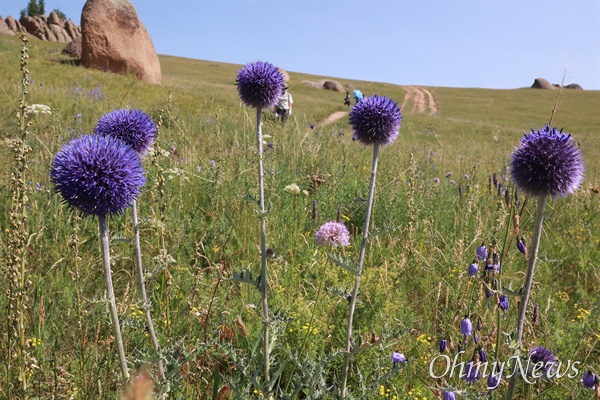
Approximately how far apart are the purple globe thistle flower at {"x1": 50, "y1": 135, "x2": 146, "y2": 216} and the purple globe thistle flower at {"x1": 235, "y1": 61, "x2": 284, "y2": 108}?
1211 millimetres

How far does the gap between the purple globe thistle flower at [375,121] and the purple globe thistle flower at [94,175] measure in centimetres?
143

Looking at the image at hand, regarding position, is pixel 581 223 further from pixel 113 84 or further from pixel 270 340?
pixel 113 84

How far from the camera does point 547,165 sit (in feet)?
6.25

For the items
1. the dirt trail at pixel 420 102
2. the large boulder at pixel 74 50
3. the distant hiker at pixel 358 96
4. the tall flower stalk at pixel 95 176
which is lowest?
the dirt trail at pixel 420 102

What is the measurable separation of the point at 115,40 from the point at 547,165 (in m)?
25.0

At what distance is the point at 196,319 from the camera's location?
2930mm

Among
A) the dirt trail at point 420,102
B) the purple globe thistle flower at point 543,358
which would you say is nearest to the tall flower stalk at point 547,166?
the purple globe thistle flower at point 543,358

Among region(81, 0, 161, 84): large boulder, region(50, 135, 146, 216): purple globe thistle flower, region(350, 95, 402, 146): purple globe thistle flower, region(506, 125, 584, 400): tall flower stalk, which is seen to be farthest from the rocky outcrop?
Result: region(506, 125, 584, 400): tall flower stalk

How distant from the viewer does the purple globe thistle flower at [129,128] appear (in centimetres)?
240

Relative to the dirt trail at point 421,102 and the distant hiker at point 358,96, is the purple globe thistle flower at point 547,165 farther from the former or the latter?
the dirt trail at point 421,102

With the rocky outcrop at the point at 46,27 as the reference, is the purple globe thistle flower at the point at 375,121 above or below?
below

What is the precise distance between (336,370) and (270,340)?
68cm

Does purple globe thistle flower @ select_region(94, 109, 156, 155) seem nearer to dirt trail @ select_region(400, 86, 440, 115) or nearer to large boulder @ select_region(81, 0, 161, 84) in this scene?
large boulder @ select_region(81, 0, 161, 84)

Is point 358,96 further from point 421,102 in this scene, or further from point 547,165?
point 421,102
